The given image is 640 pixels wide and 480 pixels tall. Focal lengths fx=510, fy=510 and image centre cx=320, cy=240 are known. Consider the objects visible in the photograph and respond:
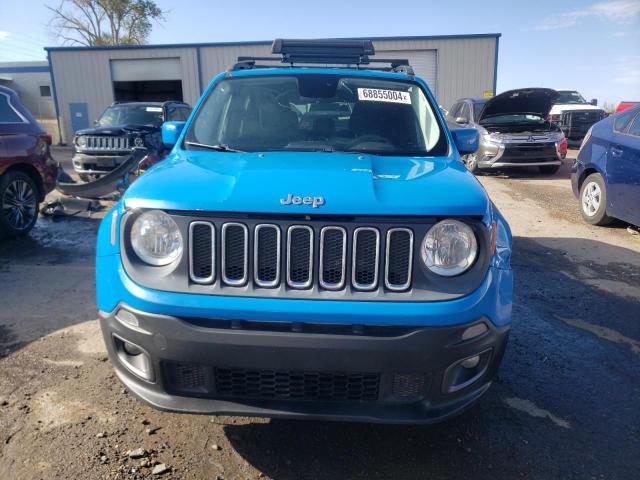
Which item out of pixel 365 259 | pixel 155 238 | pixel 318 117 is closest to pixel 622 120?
pixel 318 117

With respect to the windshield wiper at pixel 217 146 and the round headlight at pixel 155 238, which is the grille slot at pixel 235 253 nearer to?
the round headlight at pixel 155 238

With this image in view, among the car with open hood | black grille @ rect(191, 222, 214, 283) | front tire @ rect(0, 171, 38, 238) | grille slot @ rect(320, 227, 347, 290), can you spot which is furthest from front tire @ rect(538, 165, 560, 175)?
black grille @ rect(191, 222, 214, 283)

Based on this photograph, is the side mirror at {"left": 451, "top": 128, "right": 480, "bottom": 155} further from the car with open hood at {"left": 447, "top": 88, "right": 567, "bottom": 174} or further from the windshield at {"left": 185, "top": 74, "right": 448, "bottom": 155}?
the car with open hood at {"left": 447, "top": 88, "right": 567, "bottom": 174}

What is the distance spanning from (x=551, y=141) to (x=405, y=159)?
10220mm

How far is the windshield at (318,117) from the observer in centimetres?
320

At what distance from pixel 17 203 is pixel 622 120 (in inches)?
313

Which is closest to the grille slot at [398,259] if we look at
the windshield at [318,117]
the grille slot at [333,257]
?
the grille slot at [333,257]

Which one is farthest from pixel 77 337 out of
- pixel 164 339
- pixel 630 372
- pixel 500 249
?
pixel 630 372

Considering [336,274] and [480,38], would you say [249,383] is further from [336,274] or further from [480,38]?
[480,38]

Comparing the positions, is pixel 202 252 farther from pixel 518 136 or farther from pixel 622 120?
pixel 518 136

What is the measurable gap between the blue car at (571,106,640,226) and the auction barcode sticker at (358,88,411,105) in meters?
4.10

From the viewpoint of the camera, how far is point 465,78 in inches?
853

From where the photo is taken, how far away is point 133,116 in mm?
10781

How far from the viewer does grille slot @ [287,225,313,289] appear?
2.11 m
